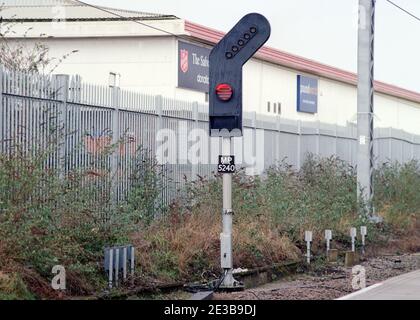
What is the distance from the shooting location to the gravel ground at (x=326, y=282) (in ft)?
47.0

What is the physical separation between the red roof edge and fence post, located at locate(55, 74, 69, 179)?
18.2m

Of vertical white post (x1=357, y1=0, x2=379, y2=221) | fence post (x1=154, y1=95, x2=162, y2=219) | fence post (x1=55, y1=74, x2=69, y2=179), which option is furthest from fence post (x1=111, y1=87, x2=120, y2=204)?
vertical white post (x1=357, y1=0, x2=379, y2=221)

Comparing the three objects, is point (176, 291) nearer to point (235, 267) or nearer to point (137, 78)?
point (235, 267)

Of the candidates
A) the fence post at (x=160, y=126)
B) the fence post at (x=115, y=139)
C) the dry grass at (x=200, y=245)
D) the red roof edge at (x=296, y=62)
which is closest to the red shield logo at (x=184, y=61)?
the red roof edge at (x=296, y=62)

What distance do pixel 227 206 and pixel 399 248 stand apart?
9662 millimetres

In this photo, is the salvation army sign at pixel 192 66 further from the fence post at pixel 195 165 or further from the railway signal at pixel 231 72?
the railway signal at pixel 231 72

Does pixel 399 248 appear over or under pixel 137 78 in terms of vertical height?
under

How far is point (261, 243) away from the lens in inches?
714

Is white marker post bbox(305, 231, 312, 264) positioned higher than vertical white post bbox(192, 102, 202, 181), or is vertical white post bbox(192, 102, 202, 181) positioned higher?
vertical white post bbox(192, 102, 202, 181)

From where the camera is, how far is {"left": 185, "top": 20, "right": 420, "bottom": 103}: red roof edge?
115ft

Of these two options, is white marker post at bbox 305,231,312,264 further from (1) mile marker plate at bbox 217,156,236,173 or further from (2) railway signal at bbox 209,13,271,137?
(2) railway signal at bbox 209,13,271,137

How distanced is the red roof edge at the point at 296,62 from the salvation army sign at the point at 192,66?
497 millimetres
